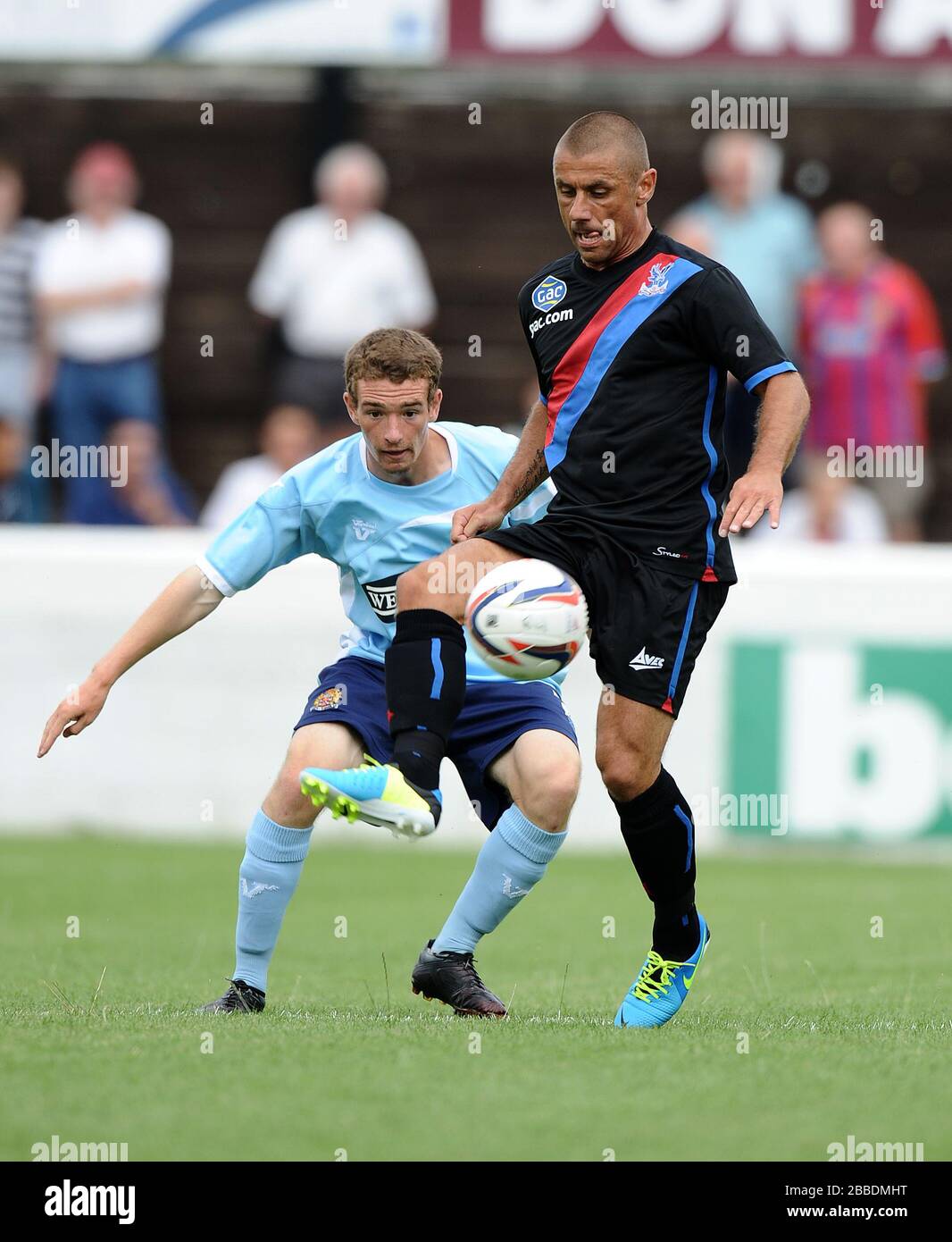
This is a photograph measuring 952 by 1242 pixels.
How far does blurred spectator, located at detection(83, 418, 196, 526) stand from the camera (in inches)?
466

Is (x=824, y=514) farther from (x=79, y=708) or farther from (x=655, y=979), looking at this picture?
(x=79, y=708)

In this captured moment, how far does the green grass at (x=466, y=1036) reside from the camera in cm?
396

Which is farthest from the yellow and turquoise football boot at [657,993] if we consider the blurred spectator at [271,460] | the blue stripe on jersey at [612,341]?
the blurred spectator at [271,460]

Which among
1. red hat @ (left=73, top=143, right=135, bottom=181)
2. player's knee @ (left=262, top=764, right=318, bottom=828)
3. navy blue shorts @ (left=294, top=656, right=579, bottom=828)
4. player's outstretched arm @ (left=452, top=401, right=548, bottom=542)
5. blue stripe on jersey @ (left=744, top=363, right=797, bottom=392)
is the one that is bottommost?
player's knee @ (left=262, top=764, right=318, bottom=828)

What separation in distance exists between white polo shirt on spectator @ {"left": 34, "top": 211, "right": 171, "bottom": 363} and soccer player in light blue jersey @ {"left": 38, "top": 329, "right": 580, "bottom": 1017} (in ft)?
20.9

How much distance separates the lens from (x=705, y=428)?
208 inches

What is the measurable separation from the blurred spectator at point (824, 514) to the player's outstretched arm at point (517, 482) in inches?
237

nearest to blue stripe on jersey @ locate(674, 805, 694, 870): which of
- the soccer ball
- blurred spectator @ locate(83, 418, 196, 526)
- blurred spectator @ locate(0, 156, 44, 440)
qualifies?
the soccer ball

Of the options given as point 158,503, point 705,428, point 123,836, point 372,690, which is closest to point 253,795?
point 123,836

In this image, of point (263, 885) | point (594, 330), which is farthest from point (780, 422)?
point (263, 885)

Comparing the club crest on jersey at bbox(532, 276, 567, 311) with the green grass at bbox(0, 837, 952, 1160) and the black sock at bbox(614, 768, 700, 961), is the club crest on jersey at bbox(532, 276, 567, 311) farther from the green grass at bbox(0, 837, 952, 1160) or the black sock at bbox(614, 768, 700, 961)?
the green grass at bbox(0, 837, 952, 1160)

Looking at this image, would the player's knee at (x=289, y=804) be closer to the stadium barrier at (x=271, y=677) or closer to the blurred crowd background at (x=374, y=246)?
the stadium barrier at (x=271, y=677)

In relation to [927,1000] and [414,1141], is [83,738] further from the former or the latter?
[414,1141]
